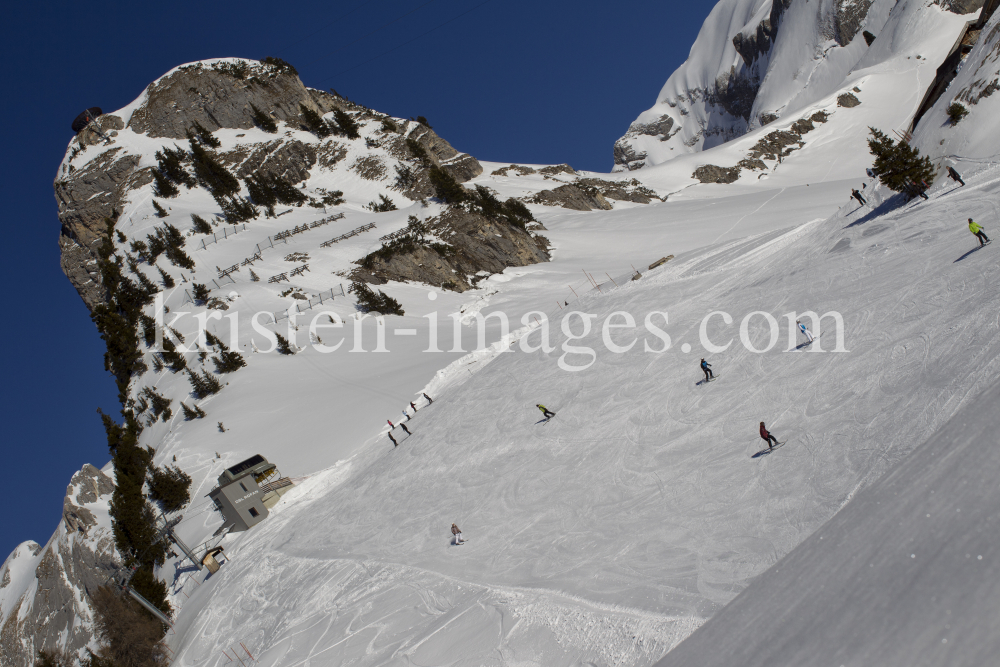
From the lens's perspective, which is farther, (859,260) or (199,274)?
(199,274)

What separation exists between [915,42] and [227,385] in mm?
154848

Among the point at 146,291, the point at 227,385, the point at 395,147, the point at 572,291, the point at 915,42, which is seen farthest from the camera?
the point at 915,42

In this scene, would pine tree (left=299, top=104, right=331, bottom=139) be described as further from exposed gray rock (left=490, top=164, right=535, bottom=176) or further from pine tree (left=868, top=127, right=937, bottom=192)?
pine tree (left=868, top=127, right=937, bottom=192)

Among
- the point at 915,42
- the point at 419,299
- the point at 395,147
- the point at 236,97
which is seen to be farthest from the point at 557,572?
the point at 915,42

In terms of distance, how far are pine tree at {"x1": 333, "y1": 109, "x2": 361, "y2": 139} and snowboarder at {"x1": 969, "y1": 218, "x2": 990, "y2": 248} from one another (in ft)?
289

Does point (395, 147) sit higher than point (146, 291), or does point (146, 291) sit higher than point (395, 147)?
point (395, 147)

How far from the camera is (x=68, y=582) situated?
104ft

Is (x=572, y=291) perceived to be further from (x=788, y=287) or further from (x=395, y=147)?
A: (x=395, y=147)

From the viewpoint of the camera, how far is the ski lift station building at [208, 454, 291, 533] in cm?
2509

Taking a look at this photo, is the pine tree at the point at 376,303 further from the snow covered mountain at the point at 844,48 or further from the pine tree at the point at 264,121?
the snow covered mountain at the point at 844,48

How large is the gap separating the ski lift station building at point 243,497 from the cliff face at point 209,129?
57041 millimetres

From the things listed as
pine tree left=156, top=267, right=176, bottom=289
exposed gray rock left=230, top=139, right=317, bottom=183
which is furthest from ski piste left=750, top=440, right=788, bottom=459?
exposed gray rock left=230, top=139, right=317, bottom=183

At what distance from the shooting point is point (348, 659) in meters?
13.3

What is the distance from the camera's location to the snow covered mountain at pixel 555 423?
412 inches
